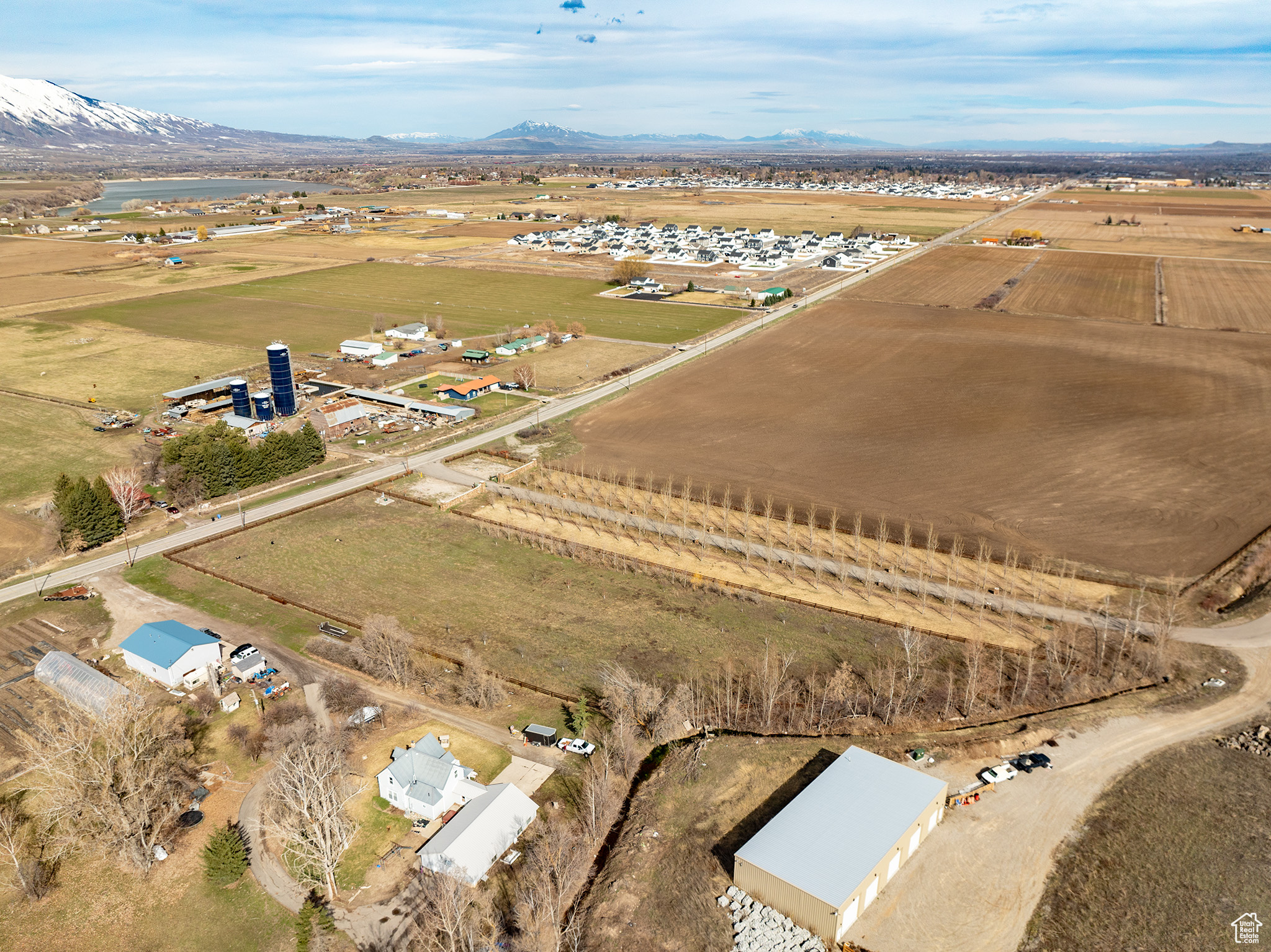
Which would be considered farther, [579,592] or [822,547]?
[822,547]

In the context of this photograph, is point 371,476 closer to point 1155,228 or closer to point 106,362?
point 106,362

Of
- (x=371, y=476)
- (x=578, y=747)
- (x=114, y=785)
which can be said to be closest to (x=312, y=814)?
(x=114, y=785)

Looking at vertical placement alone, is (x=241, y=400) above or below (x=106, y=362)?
above

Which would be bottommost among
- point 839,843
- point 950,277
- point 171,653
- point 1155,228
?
point 171,653

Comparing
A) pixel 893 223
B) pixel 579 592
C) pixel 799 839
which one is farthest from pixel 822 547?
pixel 893 223

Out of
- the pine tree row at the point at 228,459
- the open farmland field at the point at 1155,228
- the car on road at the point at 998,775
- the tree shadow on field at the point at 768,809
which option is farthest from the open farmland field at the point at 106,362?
the open farmland field at the point at 1155,228

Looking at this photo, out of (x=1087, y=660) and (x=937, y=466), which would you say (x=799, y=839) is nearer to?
(x=1087, y=660)
